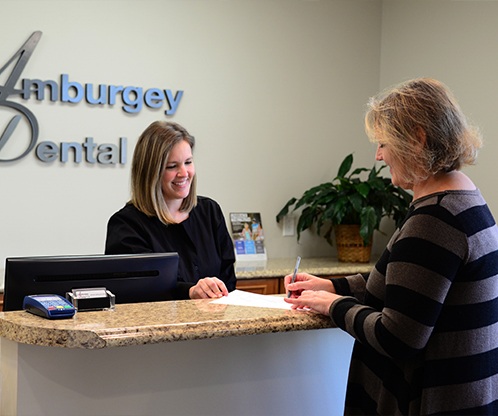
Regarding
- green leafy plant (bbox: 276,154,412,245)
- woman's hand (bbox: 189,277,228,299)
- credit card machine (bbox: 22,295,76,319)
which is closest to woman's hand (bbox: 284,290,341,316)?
woman's hand (bbox: 189,277,228,299)

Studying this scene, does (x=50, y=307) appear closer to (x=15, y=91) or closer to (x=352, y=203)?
(x=15, y=91)

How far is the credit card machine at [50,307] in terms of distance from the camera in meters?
1.60

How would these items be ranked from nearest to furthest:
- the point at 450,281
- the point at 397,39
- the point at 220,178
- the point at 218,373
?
the point at 450,281, the point at 218,373, the point at 220,178, the point at 397,39

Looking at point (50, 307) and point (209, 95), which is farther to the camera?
point (209, 95)

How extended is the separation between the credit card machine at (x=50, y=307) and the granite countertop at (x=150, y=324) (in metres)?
0.02

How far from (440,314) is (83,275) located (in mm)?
910

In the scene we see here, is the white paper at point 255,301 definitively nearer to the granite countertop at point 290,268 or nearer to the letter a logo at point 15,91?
the granite countertop at point 290,268

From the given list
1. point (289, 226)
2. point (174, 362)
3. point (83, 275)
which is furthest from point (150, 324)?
point (289, 226)

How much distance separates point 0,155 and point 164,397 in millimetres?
2452

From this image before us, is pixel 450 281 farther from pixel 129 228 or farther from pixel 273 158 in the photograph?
pixel 273 158

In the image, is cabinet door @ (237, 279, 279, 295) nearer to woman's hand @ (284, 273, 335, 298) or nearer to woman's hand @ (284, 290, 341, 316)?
woman's hand @ (284, 273, 335, 298)

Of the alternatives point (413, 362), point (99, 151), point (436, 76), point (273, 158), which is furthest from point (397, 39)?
point (413, 362)

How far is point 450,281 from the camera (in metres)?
1.50

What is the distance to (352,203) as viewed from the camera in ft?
Result: 14.3
